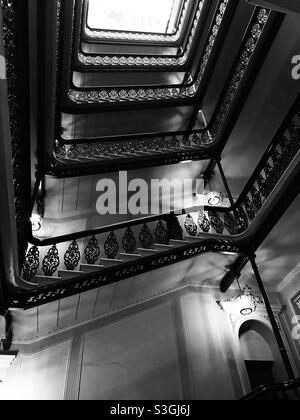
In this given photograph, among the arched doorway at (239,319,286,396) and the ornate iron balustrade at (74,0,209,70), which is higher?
the ornate iron balustrade at (74,0,209,70)

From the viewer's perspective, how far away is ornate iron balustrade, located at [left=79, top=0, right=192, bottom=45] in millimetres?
11180

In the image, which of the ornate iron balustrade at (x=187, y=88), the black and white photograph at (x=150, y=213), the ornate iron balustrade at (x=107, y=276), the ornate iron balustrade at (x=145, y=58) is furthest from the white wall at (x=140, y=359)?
the ornate iron balustrade at (x=145, y=58)

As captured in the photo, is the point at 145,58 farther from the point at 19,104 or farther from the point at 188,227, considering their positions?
the point at 19,104

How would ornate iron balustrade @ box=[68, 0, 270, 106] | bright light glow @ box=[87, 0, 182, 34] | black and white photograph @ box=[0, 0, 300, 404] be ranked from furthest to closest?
bright light glow @ box=[87, 0, 182, 34] < ornate iron balustrade @ box=[68, 0, 270, 106] < black and white photograph @ box=[0, 0, 300, 404]

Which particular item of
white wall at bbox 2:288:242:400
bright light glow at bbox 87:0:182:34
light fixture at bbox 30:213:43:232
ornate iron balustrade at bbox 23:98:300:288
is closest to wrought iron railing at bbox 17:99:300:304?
ornate iron balustrade at bbox 23:98:300:288

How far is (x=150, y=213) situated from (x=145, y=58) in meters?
5.50

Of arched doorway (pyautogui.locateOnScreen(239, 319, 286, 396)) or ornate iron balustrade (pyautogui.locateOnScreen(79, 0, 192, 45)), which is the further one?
ornate iron balustrade (pyautogui.locateOnScreen(79, 0, 192, 45))

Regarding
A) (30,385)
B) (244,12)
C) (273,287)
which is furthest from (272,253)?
(244,12)

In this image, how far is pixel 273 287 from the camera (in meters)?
8.93

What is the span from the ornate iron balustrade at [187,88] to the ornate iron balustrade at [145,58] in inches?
32.9

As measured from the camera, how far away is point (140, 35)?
40.0 ft

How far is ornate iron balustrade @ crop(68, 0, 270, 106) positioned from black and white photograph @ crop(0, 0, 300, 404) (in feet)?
0.17

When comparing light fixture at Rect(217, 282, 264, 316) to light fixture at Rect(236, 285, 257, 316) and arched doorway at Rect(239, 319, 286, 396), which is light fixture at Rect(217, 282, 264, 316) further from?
arched doorway at Rect(239, 319, 286, 396)

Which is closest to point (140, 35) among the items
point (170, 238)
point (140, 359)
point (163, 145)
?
point (163, 145)
